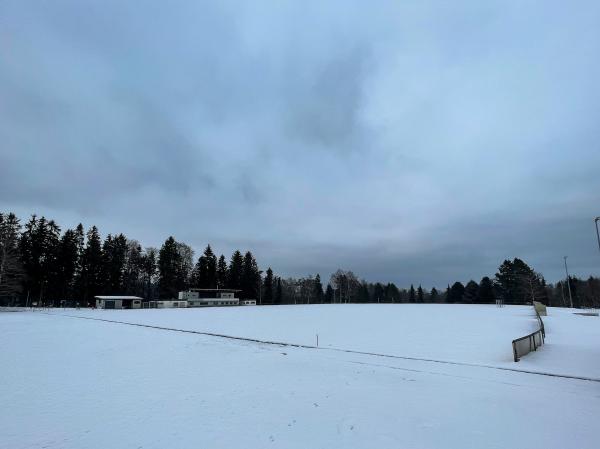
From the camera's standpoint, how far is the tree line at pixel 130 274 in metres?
72.9

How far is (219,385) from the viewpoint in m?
11.8

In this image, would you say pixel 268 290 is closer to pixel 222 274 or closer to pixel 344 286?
pixel 222 274

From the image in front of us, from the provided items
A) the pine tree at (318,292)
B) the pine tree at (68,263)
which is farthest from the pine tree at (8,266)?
the pine tree at (318,292)

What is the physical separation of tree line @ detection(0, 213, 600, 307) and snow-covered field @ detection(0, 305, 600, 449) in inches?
2284

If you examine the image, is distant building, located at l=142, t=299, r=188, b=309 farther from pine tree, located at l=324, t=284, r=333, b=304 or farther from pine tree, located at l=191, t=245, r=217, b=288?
pine tree, located at l=324, t=284, r=333, b=304

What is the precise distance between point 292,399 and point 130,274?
101751 millimetres

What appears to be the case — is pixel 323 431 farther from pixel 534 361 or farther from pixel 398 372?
pixel 534 361

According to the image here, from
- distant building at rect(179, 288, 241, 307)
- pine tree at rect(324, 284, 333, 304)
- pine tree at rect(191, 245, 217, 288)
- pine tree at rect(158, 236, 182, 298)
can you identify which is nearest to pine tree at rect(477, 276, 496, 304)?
pine tree at rect(324, 284, 333, 304)

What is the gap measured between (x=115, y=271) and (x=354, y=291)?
86.5 metres

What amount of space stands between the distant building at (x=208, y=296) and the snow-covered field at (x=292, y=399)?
64.1 metres

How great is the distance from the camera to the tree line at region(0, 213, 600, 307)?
239 ft

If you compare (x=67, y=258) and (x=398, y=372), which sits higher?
(x=67, y=258)

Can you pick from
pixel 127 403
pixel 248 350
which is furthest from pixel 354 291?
pixel 127 403

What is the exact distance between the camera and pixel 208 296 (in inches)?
3693
